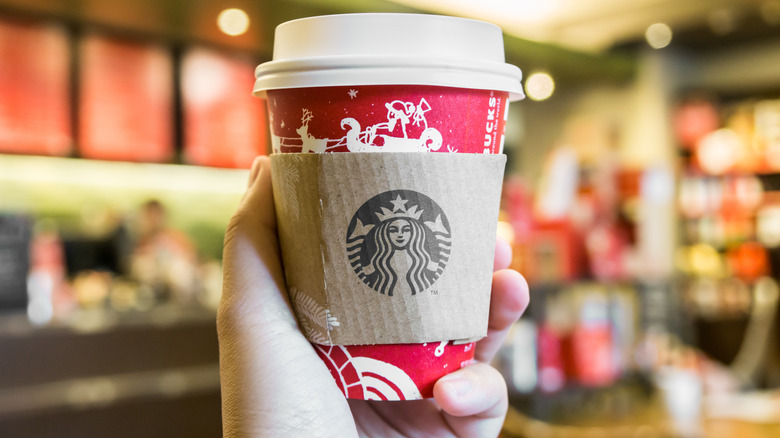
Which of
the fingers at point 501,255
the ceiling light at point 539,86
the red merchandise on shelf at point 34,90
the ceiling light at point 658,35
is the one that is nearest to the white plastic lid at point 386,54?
the fingers at point 501,255

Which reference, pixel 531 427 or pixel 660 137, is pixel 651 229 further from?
pixel 531 427

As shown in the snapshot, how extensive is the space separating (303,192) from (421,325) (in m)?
0.20

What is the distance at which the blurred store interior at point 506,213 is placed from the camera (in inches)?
126

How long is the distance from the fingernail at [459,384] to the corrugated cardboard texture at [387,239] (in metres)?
0.05


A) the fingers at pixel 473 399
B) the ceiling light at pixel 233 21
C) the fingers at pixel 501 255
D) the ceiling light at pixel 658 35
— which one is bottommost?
the fingers at pixel 473 399

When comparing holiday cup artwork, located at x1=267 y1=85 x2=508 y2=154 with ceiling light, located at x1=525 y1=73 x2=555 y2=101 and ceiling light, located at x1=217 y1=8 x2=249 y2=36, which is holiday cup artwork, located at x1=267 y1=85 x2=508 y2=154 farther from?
ceiling light, located at x1=525 y1=73 x2=555 y2=101

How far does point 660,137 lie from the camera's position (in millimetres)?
6316

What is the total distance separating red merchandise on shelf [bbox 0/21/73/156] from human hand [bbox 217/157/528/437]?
3.40 meters

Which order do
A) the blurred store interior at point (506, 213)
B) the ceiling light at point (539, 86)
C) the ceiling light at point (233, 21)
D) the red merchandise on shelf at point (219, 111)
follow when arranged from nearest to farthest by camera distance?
the blurred store interior at point (506, 213)
the ceiling light at point (233, 21)
the red merchandise on shelf at point (219, 111)
the ceiling light at point (539, 86)

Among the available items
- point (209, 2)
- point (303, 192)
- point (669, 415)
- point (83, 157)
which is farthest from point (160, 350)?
point (303, 192)

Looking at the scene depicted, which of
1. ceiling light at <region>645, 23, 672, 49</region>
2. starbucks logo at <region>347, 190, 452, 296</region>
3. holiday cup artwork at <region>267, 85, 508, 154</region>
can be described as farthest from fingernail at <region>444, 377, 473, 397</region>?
ceiling light at <region>645, 23, 672, 49</region>

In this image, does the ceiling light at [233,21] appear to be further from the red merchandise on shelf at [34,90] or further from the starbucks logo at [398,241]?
the starbucks logo at [398,241]

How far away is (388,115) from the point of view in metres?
0.81

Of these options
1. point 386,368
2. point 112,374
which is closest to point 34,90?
point 112,374
